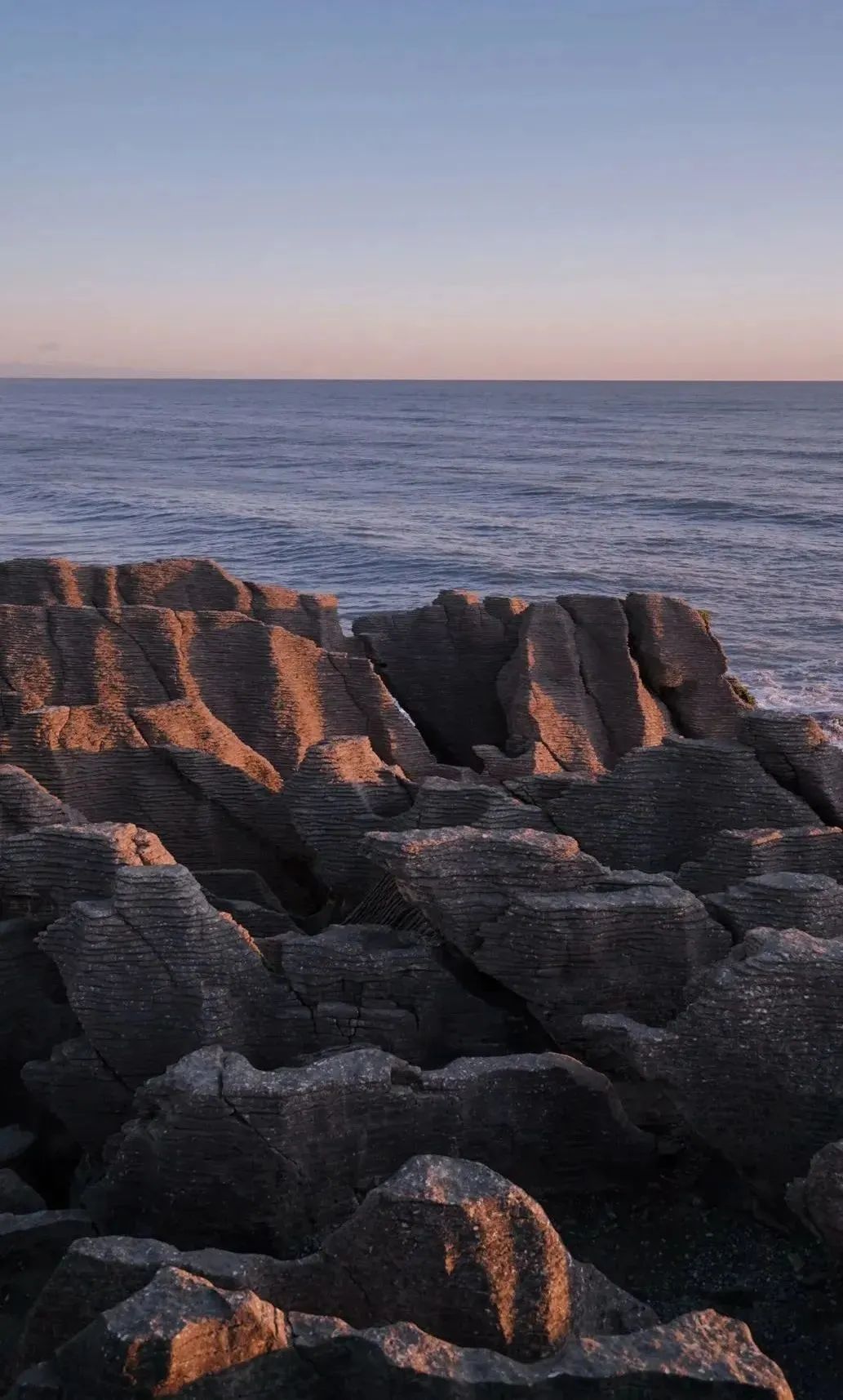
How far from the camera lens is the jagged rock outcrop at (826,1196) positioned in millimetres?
7230

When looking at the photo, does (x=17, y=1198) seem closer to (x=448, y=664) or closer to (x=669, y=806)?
(x=669, y=806)

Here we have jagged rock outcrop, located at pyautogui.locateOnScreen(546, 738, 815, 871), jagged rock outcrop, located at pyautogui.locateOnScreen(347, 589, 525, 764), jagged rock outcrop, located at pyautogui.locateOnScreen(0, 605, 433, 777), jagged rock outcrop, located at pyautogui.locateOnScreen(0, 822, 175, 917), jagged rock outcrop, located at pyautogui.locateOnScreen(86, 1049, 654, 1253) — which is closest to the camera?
jagged rock outcrop, located at pyautogui.locateOnScreen(86, 1049, 654, 1253)

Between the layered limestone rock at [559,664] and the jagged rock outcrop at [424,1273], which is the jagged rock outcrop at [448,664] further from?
the jagged rock outcrop at [424,1273]

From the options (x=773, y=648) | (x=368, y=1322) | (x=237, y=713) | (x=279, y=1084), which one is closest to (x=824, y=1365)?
(x=368, y=1322)

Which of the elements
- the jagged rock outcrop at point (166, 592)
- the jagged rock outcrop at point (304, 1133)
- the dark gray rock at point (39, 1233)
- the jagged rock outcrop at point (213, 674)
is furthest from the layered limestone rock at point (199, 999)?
the jagged rock outcrop at point (166, 592)

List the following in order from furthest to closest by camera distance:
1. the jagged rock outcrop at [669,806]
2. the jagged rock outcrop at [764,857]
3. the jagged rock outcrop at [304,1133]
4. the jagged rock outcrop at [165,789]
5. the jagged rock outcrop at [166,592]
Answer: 1. the jagged rock outcrop at [166,592]
2. the jagged rock outcrop at [165,789]
3. the jagged rock outcrop at [669,806]
4. the jagged rock outcrop at [764,857]
5. the jagged rock outcrop at [304,1133]

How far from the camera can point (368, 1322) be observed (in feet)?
22.5

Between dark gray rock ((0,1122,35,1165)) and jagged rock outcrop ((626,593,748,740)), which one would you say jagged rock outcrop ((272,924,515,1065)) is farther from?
jagged rock outcrop ((626,593,748,740))

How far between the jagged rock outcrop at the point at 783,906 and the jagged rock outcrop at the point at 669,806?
2212 millimetres

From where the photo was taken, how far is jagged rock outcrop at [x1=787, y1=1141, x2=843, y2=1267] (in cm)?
723

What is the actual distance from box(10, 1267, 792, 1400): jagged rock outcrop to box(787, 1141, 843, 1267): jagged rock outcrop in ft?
4.43

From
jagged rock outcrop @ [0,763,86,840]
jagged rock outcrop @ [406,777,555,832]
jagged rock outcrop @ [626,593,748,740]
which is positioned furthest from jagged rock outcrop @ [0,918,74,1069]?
jagged rock outcrop @ [626,593,748,740]

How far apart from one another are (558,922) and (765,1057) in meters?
1.86

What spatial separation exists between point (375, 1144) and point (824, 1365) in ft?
10.4
